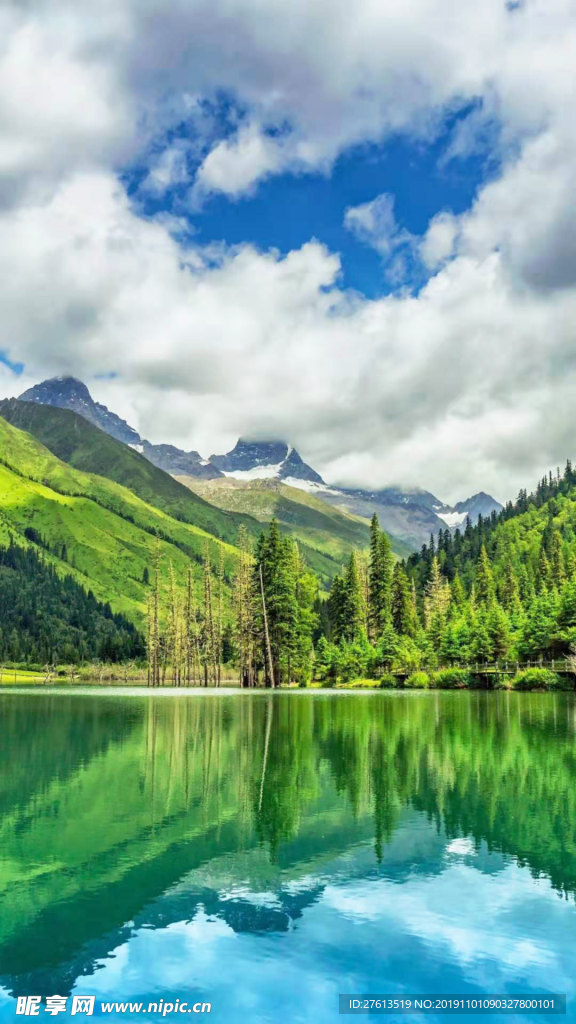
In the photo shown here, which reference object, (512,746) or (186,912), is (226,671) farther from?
(186,912)

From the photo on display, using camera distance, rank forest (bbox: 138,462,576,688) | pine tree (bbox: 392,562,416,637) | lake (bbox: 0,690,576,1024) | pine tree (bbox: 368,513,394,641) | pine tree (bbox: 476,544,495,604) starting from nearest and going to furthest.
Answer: lake (bbox: 0,690,576,1024) → forest (bbox: 138,462,576,688) → pine tree (bbox: 368,513,394,641) → pine tree (bbox: 392,562,416,637) → pine tree (bbox: 476,544,495,604)

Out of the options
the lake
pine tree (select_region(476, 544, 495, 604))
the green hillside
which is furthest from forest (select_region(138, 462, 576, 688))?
the lake

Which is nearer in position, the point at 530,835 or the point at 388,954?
the point at 388,954

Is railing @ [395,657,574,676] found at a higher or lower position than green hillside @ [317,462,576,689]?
lower

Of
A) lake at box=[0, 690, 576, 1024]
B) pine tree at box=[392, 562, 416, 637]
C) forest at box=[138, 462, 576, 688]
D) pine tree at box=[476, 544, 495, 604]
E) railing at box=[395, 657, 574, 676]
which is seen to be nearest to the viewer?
lake at box=[0, 690, 576, 1024]

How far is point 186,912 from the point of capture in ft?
43.8

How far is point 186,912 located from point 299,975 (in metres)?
2.94

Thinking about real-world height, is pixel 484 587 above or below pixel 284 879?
above

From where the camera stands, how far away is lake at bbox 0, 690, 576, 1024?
11.1 metres

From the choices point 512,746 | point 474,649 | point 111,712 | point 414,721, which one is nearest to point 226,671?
point 474,649

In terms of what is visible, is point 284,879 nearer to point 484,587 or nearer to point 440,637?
point 440,637

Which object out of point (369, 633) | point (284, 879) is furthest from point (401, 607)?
point (284, 879)

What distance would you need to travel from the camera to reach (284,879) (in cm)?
1508

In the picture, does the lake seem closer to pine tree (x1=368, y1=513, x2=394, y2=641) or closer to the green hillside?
the green hillside
